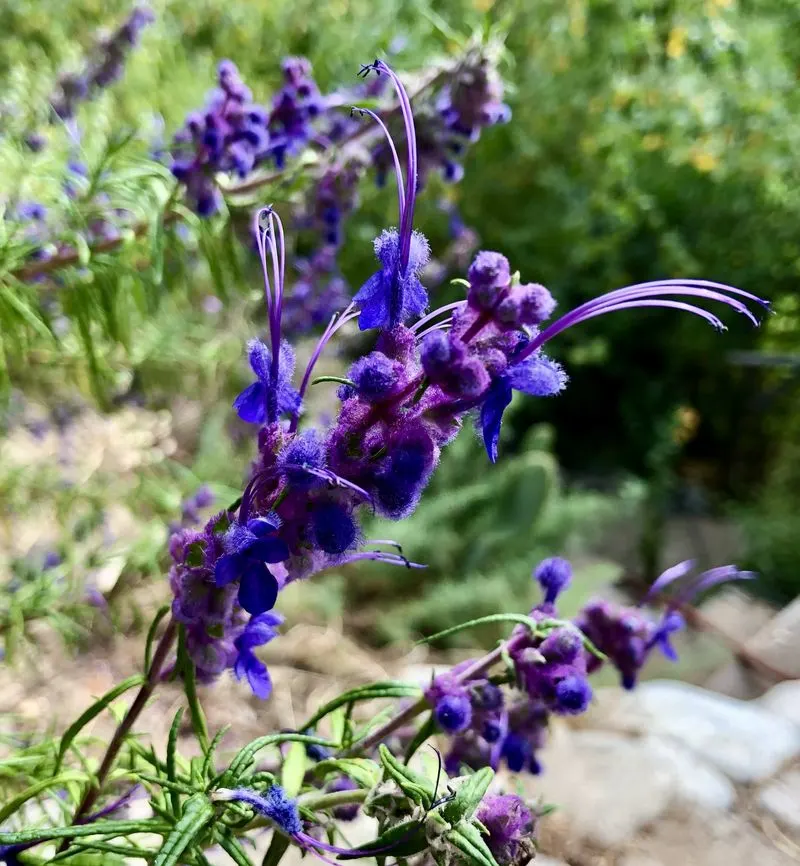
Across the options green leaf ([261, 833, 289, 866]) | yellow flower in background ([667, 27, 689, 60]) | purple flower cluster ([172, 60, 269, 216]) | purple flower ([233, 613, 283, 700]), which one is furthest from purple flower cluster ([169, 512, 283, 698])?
yellow flower in background ([667, 27, 689, 60])

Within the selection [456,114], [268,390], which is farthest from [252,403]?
[456,114]

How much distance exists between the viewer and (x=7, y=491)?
1.62 m

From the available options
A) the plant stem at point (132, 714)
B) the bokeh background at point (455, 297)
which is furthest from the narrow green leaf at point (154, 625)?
the bokeh background at point (455, 297)

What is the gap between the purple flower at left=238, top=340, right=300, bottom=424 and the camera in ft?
1.81

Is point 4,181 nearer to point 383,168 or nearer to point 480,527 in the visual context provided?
point 383,168

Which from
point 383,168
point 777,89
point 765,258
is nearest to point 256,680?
point 383,168

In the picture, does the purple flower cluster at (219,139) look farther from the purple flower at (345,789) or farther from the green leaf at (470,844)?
the green leaf at (470,844)

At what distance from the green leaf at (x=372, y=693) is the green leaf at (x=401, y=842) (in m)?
0.14

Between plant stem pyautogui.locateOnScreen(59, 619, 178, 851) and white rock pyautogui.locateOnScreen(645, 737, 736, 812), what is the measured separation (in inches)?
48.5

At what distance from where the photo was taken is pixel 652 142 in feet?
12.0

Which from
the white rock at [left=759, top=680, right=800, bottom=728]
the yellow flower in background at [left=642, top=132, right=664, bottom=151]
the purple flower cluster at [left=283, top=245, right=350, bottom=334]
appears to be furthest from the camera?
the yellow flower in background at [left=642, top=132, right=664, bottom=151]

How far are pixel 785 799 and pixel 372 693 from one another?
4.29 feet

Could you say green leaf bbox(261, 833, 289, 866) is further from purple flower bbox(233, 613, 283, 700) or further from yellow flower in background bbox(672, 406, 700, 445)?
yellow flower in background bbox(672, 406, 700, 445)

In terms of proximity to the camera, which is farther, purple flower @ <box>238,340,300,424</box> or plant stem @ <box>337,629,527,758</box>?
plant stem @ <box>337,629,527,758</box>
